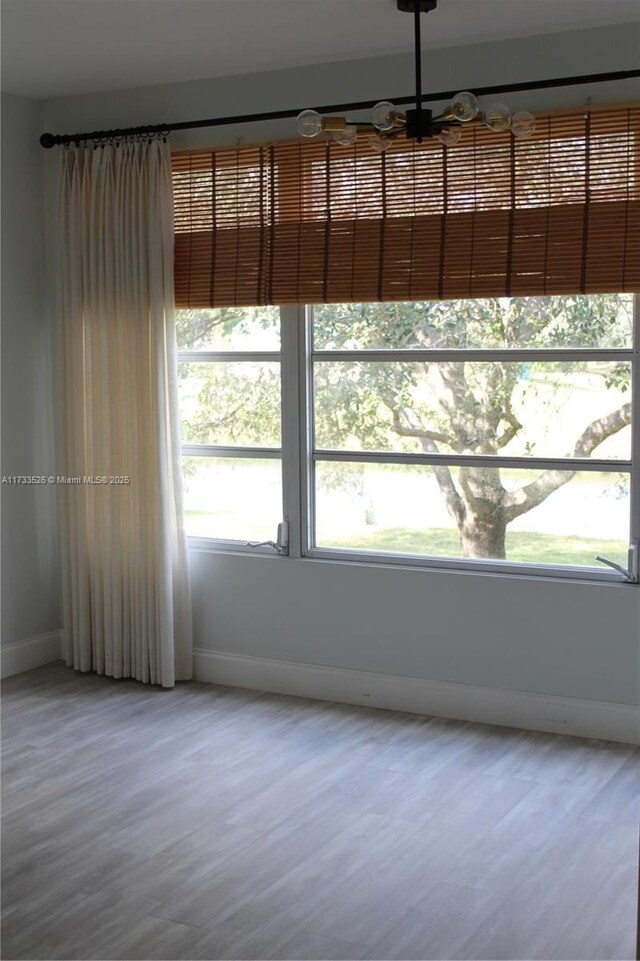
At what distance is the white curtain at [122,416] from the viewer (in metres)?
4.93

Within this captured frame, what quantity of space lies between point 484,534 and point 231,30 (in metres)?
2.31

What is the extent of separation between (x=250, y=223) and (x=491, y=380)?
4.40 feet

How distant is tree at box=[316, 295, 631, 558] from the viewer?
4.30m

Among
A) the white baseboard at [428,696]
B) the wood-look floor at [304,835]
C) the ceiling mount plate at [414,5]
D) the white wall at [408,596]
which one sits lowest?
A: the wood-look floor at [304,835]

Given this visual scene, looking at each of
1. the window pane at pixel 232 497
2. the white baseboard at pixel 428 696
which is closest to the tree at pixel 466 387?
the window pane at pixel 232 497

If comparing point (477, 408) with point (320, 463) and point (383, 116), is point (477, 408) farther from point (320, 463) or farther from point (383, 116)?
point (383, 116)

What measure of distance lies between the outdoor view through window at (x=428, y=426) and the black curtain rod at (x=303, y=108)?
0.84 m

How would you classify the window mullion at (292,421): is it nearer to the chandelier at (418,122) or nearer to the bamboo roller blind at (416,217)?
the bamboo roller blind at (416,217)

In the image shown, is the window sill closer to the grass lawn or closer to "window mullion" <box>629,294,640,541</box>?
the grass lawn

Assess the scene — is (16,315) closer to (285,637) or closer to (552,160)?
(285,637)

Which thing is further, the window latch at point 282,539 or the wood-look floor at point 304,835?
the window latch at point 282,539

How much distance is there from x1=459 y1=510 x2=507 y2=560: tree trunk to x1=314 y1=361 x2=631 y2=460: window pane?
0.29 m

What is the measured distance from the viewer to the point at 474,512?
4.55 m

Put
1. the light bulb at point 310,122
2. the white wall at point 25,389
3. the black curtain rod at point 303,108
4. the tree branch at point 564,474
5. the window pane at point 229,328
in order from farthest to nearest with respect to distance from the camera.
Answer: the white wall at point 25,389, the window pane at point 229,328, the tree branch at point 564,474, the black curtain rod at point 303,108, the light bulb at point 310,122
